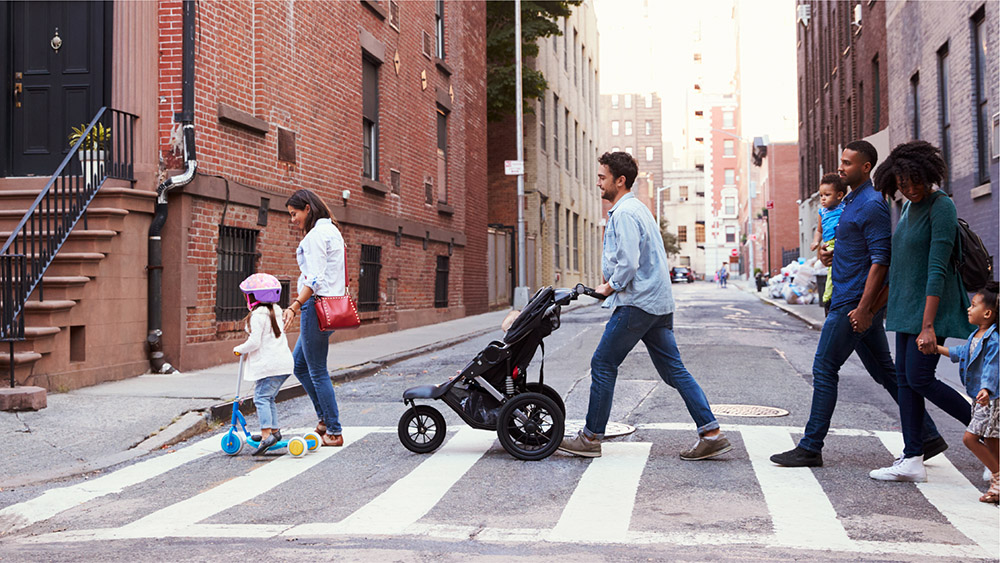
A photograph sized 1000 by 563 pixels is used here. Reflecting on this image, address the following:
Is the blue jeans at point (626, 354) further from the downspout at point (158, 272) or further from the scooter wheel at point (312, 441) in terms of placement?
the downspout at point (158, 272)

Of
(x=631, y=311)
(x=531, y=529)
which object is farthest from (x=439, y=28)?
(x=531, y=529)

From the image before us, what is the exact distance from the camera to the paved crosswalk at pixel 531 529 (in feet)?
14.8

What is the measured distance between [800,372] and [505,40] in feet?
70.7

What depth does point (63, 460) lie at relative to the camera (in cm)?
706

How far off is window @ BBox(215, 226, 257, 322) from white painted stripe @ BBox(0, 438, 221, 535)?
513 cm

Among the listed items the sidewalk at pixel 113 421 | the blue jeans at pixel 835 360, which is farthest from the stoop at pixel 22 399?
→ the blue jeans at pixel 835 360

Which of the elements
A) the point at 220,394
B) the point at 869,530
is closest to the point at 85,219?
the point at 220,394

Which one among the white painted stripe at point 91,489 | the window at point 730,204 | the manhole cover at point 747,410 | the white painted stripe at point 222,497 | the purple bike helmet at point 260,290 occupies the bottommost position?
the white painted stripe at point 91,489

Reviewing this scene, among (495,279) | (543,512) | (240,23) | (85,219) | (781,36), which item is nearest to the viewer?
(543,512)

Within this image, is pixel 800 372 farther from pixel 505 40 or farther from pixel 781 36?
pixel 781 36

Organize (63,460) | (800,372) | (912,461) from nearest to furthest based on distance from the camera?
(912,461) → (63,460) → (800,372)

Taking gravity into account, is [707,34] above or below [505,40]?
above

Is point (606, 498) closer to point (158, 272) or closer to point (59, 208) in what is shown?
point (158, 272)

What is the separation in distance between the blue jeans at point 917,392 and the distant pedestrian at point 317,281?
3.93 m
